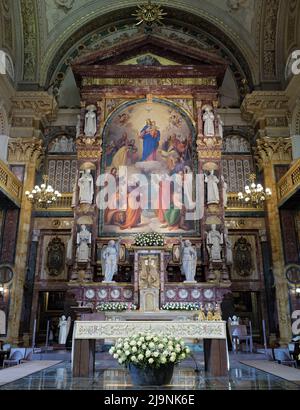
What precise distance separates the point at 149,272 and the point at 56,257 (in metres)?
5.01

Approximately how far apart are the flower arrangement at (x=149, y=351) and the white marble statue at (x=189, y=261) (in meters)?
8.56

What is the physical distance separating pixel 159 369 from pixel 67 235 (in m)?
12.3

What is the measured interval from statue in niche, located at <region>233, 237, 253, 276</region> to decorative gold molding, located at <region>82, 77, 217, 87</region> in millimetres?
7116

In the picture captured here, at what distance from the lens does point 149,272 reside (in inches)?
579

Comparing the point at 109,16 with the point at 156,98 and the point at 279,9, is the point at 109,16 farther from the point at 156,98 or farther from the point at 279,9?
the point at 279,9

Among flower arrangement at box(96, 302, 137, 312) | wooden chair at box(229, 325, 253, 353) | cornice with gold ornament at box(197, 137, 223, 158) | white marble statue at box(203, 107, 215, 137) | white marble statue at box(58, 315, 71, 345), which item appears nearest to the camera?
wooden chair at box(229, 325, 253, 353)

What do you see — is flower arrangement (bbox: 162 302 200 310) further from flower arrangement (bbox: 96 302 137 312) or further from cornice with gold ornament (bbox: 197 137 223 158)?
cornice with gold ornament (bbox: 197 137 223 158)

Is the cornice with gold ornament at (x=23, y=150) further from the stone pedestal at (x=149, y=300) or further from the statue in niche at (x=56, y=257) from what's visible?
the stone pedestal at (x=149, y=300)

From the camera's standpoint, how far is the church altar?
7.77 m

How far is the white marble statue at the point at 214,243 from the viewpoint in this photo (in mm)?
15297

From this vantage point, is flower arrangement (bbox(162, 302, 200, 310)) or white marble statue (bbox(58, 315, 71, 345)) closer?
flower arrangement (bbox(162, 302, 200, 310))

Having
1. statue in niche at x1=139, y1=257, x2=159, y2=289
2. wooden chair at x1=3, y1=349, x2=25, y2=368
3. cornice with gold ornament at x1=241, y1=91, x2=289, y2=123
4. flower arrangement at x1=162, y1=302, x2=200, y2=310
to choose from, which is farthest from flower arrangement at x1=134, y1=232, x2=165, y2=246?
cornice with gold ornament at x1=241, y1=91, x2=289, y2=123

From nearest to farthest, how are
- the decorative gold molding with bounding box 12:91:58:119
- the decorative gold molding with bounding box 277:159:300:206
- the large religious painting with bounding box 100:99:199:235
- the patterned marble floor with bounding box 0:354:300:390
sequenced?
the patterned marble floor with bounding box 0:354:300:390 → the decorative gold molding with bounding box 277:159:300:206 → the large religious painting with bounding box 100:99:199:235 → the decorative gold molding with bounding box 12:91:58:119

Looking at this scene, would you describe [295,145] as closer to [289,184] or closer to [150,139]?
[289,184]
